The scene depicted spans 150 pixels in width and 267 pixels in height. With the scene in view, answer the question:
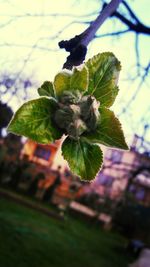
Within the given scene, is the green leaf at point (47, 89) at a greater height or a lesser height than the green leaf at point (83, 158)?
greater

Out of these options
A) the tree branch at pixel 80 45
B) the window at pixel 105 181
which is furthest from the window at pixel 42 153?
the tree branch at pixel 80 45

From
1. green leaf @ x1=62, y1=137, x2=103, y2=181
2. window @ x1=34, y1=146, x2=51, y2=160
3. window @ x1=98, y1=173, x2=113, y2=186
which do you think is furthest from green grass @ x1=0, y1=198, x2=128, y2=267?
window @ x1=34, y1=146, x2=51, y2=160

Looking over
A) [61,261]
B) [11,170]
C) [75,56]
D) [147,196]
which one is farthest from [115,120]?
[147,196]

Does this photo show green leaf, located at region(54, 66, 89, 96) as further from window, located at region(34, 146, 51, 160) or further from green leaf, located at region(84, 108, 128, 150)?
window, located at region(34, 146, 51, 160)

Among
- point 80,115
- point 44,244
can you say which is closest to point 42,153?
point 44,244

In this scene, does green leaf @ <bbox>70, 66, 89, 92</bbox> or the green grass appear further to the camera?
the green grass

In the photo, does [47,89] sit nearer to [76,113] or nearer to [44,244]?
[76,113]

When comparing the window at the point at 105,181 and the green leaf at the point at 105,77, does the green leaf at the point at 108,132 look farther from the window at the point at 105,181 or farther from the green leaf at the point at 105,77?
the window at the point at 105,181
